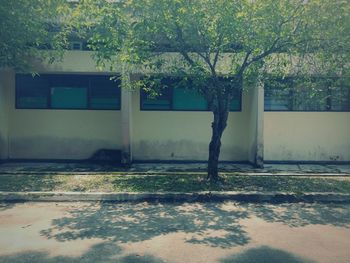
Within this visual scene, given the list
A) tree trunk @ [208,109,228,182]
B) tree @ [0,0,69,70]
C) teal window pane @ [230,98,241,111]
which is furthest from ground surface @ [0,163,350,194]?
tree @ [0,0,69,70]

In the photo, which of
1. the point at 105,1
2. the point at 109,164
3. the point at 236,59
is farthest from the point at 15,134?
the point at 236,59

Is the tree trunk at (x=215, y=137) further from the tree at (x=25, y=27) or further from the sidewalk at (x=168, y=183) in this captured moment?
the tree at (x=25, y=27)

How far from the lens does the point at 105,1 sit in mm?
7504

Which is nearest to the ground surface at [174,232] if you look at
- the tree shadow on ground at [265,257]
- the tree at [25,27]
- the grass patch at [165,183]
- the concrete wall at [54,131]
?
the tree shadow on ground at [265,257]

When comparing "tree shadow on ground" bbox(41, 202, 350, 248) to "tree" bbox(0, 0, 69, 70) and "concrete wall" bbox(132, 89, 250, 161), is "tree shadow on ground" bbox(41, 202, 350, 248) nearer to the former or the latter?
"tree" bbox(0, 0, 69, 70)

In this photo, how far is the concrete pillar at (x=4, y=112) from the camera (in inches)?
466

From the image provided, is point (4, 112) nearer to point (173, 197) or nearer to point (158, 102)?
point (158, 102)

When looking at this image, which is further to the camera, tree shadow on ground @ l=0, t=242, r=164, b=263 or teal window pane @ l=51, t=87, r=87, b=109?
teal window pane @ l=51, t=87, r=87, b=109

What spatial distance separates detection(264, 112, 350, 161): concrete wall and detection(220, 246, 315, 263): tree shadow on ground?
746 centimetres

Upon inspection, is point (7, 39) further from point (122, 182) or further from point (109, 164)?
point (109, 164)

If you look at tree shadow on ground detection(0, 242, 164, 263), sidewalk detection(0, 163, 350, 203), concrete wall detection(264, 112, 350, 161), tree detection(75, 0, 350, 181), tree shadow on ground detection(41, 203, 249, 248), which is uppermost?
tree detection(75, 0, 350, 181)

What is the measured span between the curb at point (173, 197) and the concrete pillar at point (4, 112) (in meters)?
4.82

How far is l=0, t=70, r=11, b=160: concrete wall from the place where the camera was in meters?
11.8

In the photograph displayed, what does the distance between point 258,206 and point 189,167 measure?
4201 millimetres
